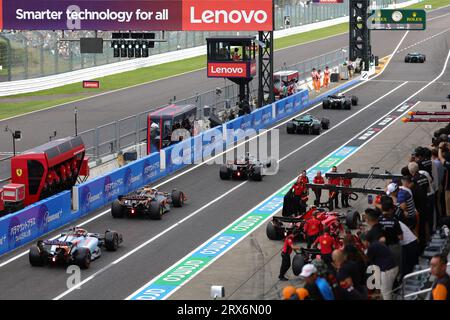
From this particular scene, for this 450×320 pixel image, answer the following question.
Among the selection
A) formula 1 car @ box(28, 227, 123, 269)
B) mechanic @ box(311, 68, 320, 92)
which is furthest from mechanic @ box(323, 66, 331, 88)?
formula 1 car @ box(28, 227, 123, 269)

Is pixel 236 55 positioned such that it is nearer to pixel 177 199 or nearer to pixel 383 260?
pixel 177 199

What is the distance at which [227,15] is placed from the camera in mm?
46250

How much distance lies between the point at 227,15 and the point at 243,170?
493 inches

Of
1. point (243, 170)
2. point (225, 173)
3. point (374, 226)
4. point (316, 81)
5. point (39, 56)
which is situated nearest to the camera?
point (374, 226)

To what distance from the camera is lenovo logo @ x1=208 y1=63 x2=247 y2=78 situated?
163 feet

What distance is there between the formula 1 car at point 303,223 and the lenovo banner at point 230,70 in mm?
22419

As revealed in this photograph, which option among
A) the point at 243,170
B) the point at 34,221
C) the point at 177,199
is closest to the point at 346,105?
the point at 243,170

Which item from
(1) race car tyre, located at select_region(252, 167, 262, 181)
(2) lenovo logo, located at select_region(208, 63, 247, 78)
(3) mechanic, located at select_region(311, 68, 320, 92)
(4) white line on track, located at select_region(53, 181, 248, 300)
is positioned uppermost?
(2) lenovo logo, located at select_region(208, 63, 247, 78)

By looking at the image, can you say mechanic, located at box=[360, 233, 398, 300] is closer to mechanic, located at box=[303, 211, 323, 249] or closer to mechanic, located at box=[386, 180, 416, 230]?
mechanic, located at box=[386, 180, 416, 230]

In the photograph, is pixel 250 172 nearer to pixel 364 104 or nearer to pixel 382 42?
pixel 364 104

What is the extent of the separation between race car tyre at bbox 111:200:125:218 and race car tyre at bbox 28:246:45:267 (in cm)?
540

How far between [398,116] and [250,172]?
18.6 metres

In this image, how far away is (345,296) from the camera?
44.4ft
